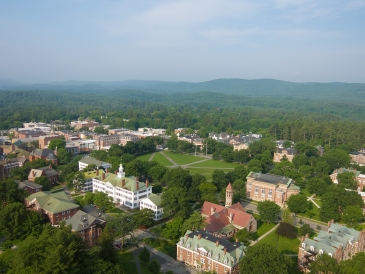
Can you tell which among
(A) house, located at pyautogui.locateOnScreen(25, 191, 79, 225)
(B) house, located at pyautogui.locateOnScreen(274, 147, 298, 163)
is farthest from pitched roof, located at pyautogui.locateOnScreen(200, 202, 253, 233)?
(B) house, located at pyautogui.locateOnScreen(274, 147, 298, 163)

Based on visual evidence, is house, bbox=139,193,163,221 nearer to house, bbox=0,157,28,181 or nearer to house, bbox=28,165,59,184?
house, bbox=28,165,59,184

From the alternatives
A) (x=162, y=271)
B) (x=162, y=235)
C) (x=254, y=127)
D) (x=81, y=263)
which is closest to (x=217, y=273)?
(x=162, y=271)

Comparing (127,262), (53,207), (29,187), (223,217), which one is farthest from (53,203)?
(223,217)

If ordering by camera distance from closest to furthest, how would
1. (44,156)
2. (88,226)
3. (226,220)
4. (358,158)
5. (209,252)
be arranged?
(209,252), (88,226), (226,220), (44,156), (358,158)

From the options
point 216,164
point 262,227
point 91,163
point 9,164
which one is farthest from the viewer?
point 216,164

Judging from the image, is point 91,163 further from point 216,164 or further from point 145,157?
point 216,164

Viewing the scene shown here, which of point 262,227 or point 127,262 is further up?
point 127,262

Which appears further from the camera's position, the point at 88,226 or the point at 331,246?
the point at 88,226
